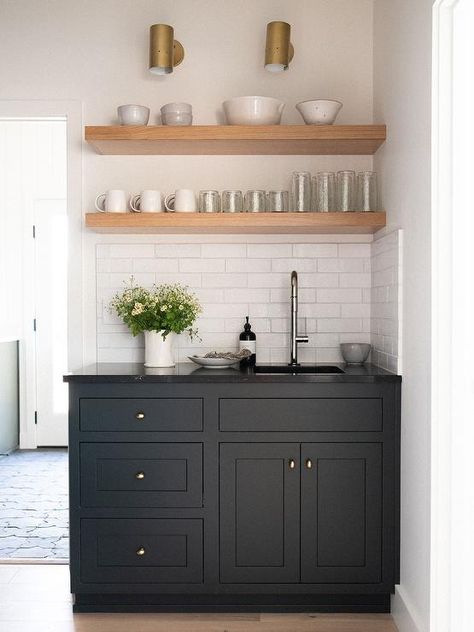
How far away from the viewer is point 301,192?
10.8 feet

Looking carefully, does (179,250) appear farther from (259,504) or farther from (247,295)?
(259,504)

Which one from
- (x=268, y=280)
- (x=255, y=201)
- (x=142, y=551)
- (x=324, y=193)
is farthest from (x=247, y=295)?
(x=142, y=551)

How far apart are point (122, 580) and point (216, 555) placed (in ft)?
1.32

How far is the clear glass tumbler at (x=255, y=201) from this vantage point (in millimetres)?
3281

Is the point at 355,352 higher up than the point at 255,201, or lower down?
lower down

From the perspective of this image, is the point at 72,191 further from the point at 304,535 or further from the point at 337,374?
the point at 304,535

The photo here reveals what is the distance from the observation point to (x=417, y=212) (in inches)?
106

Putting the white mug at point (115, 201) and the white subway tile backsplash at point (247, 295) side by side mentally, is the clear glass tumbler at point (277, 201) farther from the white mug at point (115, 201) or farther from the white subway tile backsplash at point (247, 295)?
the white mug at point (115, 201)

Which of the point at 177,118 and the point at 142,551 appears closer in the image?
the point at 142,551

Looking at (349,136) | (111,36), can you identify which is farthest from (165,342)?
(111,36)
